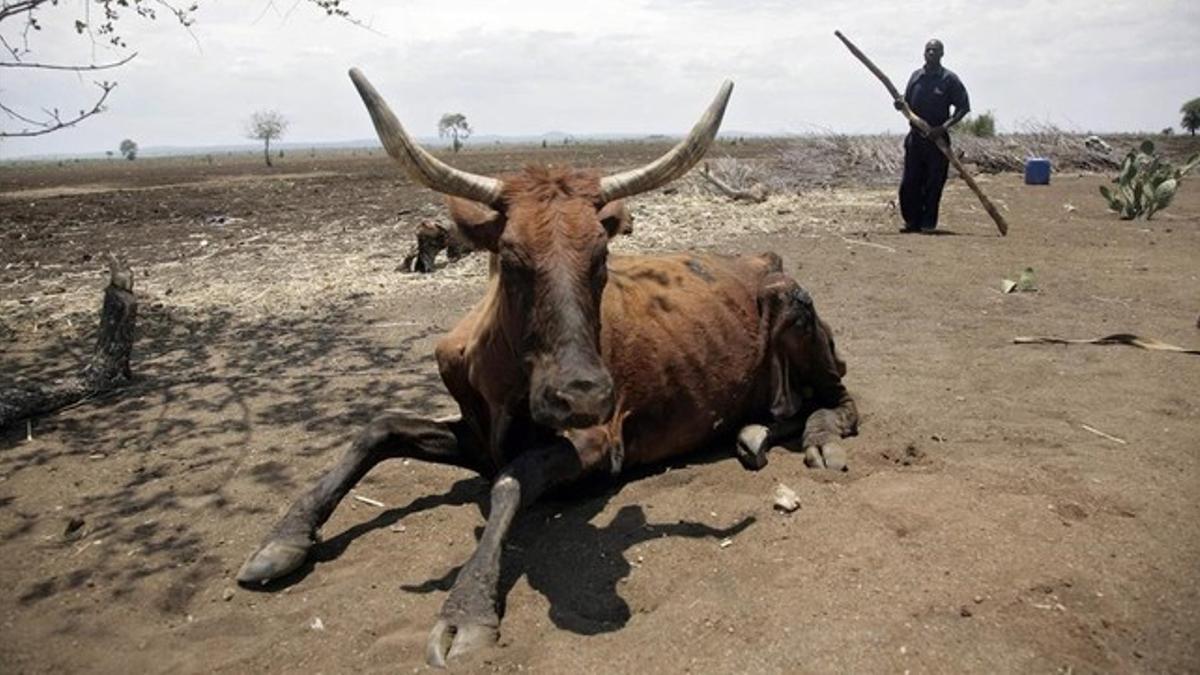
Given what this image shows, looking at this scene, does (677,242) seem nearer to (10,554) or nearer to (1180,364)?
(1180,364)

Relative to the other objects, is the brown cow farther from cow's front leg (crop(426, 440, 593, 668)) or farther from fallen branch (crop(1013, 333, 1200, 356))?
fallen branch (crop(1013, 333, 1200, 356))

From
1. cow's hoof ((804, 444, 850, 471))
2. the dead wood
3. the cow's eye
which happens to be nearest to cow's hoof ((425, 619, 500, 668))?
the cow's eye

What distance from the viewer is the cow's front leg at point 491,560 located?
296 centimetres

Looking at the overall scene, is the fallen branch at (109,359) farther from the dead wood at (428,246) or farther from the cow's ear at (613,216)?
the cow's ear at (613,216)

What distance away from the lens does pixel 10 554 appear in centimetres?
389

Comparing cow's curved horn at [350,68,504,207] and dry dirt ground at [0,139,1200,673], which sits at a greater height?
cow's curved horn at [350,68,504,207]

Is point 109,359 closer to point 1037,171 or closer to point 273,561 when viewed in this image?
point 273,561

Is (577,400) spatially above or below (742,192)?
below

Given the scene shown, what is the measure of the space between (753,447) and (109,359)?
15.9ft

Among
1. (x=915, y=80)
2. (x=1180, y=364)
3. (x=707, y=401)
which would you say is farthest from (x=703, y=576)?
(x=915, y=80)

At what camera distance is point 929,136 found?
39.8 ft

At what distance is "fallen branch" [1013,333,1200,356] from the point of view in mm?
6098

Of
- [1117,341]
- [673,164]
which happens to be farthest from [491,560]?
[1117,341]

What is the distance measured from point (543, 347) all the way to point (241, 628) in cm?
167
